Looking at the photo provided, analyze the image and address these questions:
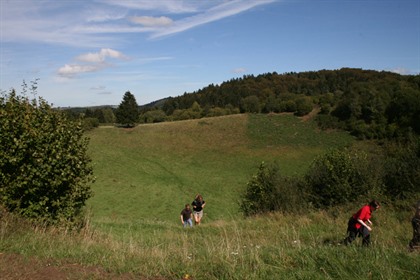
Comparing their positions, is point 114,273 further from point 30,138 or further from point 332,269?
point 30,138

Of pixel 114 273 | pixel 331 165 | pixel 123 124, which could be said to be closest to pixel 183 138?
pixel 123 124

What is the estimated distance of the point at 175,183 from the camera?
141 feet

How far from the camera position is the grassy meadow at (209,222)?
5.10 metres

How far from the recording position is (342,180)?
1958 cm

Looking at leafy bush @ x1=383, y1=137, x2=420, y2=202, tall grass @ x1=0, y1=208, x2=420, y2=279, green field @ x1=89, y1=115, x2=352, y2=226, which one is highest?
tall grass @ x1=0, y1=208, x2=420, y2=279

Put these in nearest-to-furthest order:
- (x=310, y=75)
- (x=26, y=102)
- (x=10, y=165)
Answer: (x=10, y=165), (x=26, y=102), (x=310, y=75)

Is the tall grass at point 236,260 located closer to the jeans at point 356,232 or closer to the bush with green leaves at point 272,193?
the jeans at point 356,232

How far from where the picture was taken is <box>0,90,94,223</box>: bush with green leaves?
9.08m

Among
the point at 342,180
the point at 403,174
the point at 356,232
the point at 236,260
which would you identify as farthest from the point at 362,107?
the point at 236,260

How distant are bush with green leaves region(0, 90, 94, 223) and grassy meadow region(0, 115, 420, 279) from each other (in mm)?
963

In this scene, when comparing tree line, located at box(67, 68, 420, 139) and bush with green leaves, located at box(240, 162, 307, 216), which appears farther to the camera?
tree line, located at box(67, 68, 420, 139)

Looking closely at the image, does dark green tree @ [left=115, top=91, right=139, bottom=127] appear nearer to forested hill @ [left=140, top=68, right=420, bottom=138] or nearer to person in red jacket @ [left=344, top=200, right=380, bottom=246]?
forested hill @ [left=140, top=68, right=420, bottom=138]

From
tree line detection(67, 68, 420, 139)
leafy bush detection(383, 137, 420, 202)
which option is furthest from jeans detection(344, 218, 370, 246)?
tree line detection(67, 68, 420, 139)

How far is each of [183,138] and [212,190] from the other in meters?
25.2
